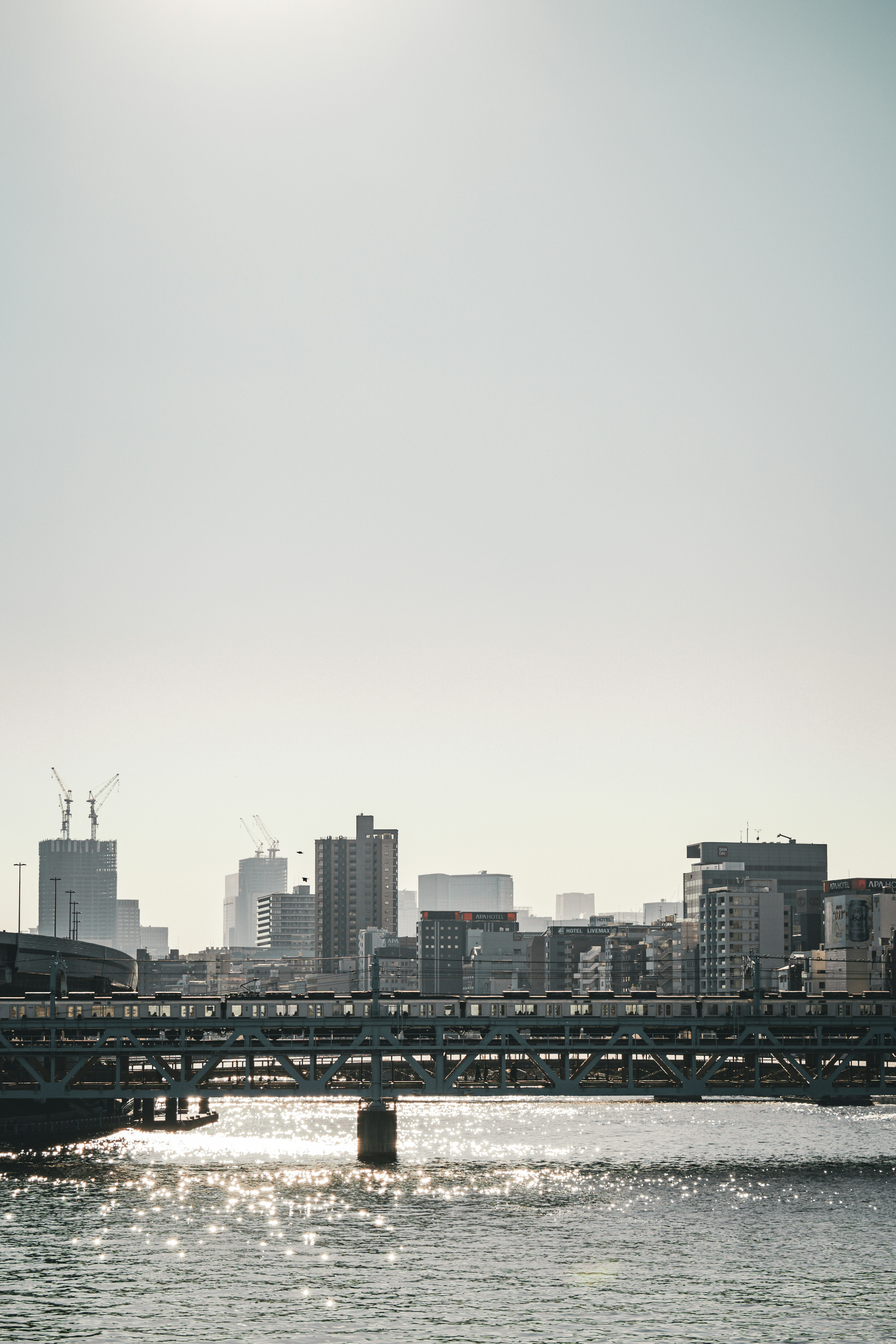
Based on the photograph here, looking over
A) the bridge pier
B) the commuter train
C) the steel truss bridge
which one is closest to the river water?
the bridge pier

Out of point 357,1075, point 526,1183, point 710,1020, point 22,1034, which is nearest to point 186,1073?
point 22,1034

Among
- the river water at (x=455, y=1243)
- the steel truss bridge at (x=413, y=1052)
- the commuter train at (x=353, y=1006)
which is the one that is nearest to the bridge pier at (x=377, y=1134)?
the steel truss bridge at (x=413, y=1052)

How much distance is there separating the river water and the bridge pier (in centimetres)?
155

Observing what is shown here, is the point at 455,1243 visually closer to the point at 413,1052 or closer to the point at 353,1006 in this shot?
the point at 413,1052

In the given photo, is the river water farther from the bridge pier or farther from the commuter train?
the commuter train

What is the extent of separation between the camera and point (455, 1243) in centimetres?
7675

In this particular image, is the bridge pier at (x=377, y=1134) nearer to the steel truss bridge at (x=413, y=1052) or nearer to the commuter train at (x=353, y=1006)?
the steel truss bridge at (x=413, y=1052)

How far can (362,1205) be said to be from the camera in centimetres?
8856

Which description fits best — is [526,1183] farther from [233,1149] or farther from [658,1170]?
[233,1149]

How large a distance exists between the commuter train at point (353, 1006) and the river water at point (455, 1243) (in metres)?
10.5

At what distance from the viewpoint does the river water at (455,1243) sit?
61844 millimetres

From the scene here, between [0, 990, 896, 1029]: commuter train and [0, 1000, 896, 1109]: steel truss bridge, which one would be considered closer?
[0, 1000, 896, 1109]: steel truss bridge

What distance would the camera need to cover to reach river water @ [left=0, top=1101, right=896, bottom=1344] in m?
61.8

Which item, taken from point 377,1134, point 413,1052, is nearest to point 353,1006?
point 413,1052
